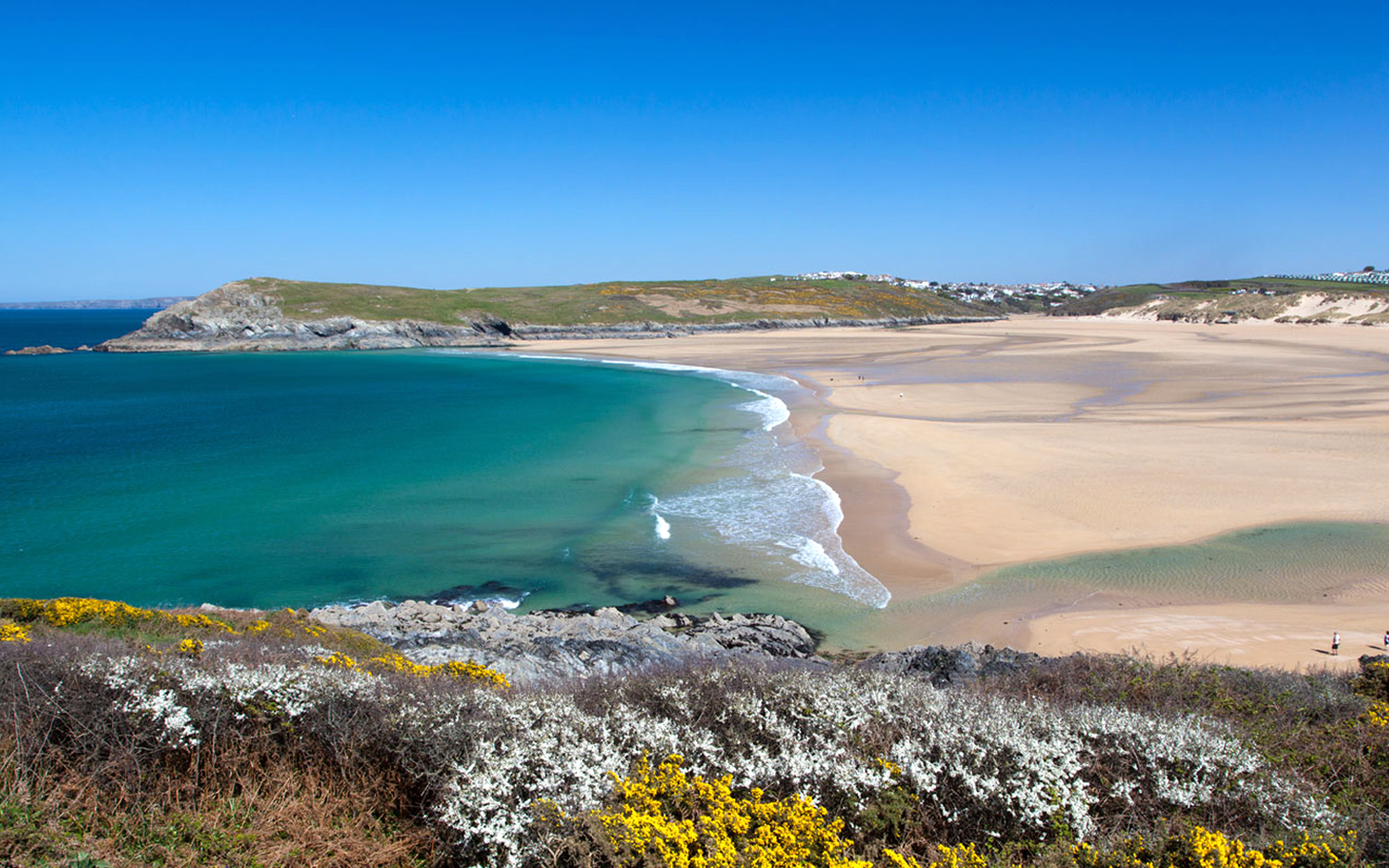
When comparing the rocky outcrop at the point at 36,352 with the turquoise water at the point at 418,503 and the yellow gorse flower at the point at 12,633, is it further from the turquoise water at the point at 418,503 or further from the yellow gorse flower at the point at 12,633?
the yellow gorse flower at the point at 12,633

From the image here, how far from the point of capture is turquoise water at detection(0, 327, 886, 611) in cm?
1627

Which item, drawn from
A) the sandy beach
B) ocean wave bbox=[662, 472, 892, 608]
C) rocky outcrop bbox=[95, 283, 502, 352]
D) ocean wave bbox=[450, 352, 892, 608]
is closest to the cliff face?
rocky outcrop bbox=[95, 283, 502, 352]

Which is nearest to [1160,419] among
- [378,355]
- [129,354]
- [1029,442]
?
[1029,442]

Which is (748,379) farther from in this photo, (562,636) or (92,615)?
(92,615)

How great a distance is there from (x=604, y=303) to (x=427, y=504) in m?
98.0

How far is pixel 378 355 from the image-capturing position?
83.9m

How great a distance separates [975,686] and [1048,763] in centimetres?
249

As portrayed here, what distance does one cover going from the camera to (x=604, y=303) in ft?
384

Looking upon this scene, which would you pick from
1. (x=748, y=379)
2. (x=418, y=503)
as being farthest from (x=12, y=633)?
(x=748, y=379)

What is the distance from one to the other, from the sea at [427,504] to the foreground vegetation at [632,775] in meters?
8.85

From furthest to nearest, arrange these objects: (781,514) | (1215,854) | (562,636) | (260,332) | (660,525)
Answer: (260,332), (781,514), (660,525), (562,636), (1215,854)

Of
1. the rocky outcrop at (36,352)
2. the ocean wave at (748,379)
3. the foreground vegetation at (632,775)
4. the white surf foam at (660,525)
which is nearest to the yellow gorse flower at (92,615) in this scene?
the foreground vegetation at (632,775)

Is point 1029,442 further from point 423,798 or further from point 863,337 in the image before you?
A: point 863,337

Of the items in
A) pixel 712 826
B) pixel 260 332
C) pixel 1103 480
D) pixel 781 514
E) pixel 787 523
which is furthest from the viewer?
pixel 260 332
